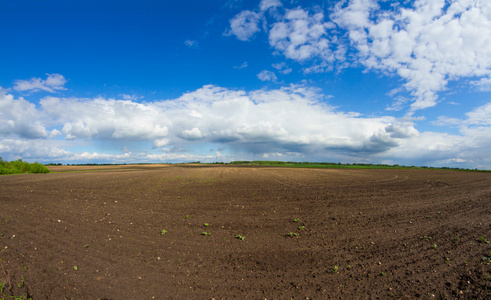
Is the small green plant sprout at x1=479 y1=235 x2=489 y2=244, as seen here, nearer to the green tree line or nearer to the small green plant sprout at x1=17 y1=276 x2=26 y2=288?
the small green plant sprout at x1=17 y1=276 x2=26 y2=288

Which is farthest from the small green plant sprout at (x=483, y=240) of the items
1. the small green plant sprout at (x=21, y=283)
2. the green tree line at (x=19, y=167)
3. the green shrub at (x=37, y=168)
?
the green shrub at (x=37, y=168)

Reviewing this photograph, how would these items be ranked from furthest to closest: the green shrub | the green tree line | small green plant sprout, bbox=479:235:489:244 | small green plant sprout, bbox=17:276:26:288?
the green shrub, the green tree line, small green plant sprout, bbox=479:235:489:244, small green plant sprout, bbox=17:276:26:288

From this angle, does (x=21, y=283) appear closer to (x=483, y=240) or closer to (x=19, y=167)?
(x=483, y=240)

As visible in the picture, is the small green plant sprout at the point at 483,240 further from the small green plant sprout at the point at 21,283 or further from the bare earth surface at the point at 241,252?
the small green plant sprout at the point at 21,283

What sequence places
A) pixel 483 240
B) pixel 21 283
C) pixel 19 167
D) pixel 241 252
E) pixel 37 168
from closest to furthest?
pixel 21 283, pixel 241 252, pixel 483 240, pixel 19 167, pixel 37 168

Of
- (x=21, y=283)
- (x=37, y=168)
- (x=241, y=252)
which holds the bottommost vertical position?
(x=21, y=283)

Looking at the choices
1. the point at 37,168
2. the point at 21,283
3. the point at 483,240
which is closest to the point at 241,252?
the point at 21,283

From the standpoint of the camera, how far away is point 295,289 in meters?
5.93

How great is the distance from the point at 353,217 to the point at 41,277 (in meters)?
13.0

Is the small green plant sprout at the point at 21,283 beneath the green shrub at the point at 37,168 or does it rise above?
beneath

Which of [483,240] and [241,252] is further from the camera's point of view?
[483,240]

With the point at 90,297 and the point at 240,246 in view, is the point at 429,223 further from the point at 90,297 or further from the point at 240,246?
the point at 90,297

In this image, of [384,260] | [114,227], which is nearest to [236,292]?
[384,260]

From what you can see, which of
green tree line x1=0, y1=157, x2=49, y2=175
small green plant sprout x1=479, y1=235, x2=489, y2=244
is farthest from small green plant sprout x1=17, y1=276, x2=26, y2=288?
green tree line x1=0, y1=157, x2=49, y2=175
